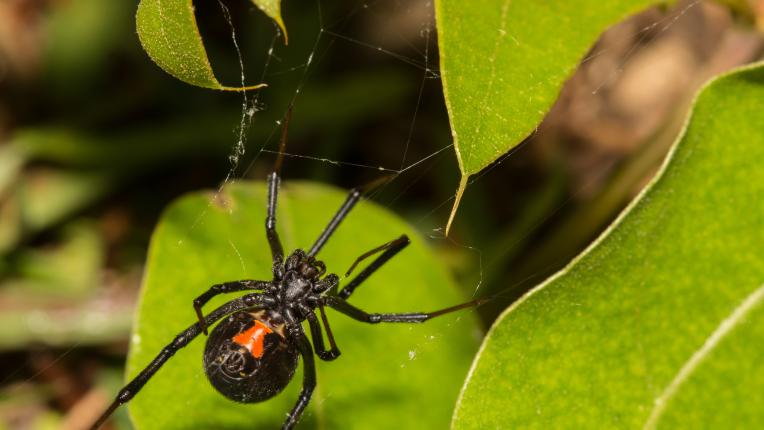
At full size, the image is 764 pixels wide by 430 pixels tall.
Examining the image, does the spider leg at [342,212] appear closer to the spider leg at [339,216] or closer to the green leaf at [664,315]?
the spider leg at [339,216]

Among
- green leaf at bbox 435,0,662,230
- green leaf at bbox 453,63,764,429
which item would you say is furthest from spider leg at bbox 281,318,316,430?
green leaf at bbox 435,0,662,230

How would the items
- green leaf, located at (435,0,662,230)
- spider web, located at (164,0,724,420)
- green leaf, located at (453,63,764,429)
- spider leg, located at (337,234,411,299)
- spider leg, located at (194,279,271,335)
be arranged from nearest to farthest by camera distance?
green leaf, located at (435,0,662,230) → green leaf, located at (453,63,764,429) → spider leg, located at (194,279,271,335) → spider leg, located at (337,234,411,299) → spider web, located at (164,0,724,420)

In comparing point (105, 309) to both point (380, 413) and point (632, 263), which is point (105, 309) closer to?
point (380, 413)

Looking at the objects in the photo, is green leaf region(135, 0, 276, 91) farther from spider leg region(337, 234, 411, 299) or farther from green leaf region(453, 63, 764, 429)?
spider leg region(337, 234, 411, 299)

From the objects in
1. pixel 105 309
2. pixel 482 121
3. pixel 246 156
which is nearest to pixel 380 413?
pixel 482 121

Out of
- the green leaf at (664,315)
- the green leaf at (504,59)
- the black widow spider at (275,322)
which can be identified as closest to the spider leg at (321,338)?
the black widow spider at (275,322)

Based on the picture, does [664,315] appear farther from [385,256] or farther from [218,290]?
[218,290]
